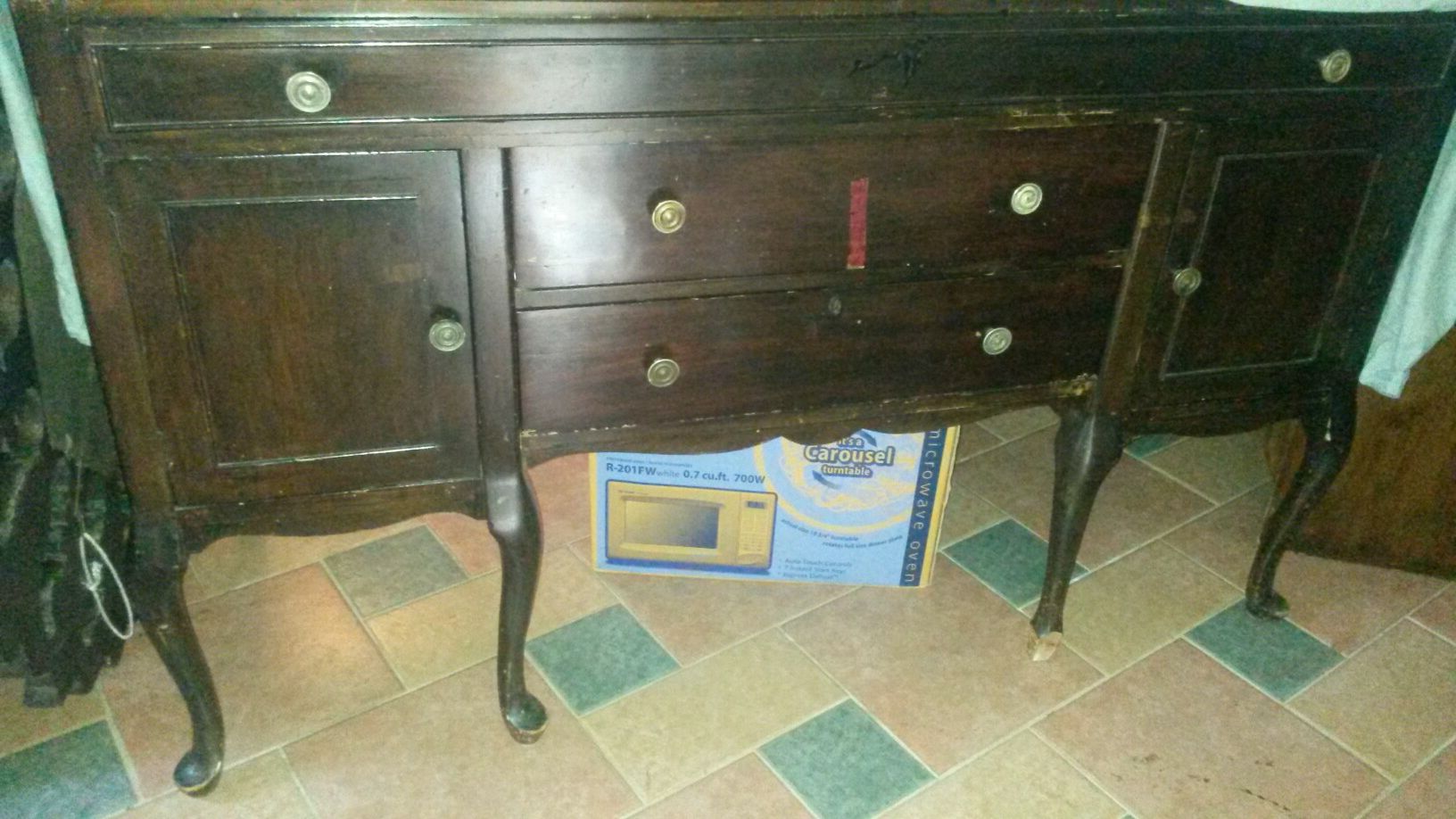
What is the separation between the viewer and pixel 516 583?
1.36 meters

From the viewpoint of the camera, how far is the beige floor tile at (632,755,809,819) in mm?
1436

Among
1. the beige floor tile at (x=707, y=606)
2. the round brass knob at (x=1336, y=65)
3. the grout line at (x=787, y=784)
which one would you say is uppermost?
the round brass knob at (x=1336, y=65)

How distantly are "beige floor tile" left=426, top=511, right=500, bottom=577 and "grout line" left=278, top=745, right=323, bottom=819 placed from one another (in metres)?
0.43

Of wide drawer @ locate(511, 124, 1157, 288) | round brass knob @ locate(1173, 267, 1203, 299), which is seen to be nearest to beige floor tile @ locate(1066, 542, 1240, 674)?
round brass knob @ locate(1173, 267, 1203, 299)

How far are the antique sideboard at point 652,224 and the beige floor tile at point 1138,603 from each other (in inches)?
16.2

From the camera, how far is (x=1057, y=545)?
1.59 m

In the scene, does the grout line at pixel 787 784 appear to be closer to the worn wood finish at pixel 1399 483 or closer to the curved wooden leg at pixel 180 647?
the curved wooden leg at pixel 180 647

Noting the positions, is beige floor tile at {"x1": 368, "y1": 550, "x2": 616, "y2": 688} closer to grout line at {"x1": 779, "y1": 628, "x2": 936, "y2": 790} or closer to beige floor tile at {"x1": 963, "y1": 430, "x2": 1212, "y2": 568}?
grout line at {"x1": 779, "y1": 628, "x2": 936, "y2": 790}

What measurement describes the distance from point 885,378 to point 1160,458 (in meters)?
1.12

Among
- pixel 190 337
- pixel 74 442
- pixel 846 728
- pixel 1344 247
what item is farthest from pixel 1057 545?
pixel 74 442

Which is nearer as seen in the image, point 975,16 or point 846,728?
point 975,16

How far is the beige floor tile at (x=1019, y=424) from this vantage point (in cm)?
228

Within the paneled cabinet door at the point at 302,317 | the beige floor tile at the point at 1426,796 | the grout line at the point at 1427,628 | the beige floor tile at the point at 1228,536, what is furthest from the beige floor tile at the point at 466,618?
the grout line at the point at 1427,628

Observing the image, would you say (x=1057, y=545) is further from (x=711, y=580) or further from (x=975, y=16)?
(x=975, y=16)
